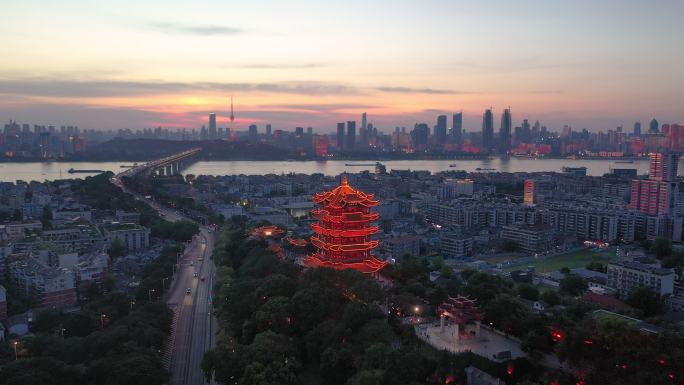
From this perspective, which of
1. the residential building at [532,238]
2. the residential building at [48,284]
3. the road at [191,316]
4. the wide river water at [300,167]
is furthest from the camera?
the wide river water at [300,167]

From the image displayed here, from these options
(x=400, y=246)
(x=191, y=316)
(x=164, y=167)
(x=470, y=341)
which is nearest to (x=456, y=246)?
(x=400, y=246)

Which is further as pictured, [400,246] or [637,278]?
[400,246]

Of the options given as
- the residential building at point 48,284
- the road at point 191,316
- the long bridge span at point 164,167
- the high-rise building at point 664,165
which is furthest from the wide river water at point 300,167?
the residential building at point 48,284

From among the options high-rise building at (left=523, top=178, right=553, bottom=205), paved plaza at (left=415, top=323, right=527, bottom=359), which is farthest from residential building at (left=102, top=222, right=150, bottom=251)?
high-rise building at (left=523, top=178, right=553, bottom=205)

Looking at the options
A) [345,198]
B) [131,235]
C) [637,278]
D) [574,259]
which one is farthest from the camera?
[574,259]

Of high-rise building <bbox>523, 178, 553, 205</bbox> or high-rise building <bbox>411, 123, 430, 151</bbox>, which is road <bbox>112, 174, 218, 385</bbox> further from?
high-rise building <bbox>411, 123, 430, 151</bbox>

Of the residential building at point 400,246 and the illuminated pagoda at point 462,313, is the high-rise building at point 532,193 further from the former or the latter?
the illuminated pagoda at point 462,313

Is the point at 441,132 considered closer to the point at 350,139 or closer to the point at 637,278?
the point at 350,139
